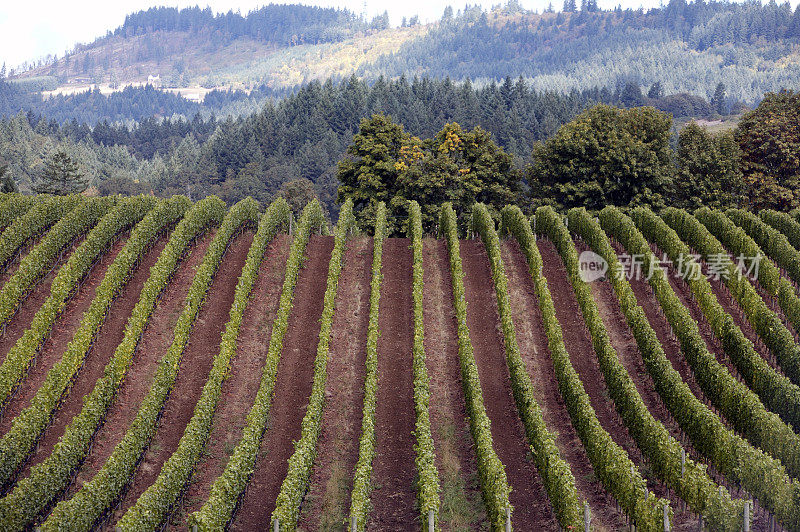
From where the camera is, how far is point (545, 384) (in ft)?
133

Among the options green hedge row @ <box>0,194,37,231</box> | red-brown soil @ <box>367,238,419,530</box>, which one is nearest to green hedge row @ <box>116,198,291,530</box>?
red-brown soil @ <box>367,238,419,530</box>

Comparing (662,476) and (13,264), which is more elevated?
(13,264)

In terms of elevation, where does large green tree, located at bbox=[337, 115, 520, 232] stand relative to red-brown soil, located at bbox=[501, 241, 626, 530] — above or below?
above

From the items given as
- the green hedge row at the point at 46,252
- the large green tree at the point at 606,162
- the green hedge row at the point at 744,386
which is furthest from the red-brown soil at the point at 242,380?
the large green tree at the point at 606,162

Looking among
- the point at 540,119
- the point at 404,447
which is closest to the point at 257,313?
the point at 404,447

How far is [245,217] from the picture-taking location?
5547 centimetres

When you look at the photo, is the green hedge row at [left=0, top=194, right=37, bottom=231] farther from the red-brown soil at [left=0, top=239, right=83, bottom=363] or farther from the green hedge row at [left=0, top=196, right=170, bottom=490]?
the green hedge row at [left=0, top=196, right=170, bottom=490]

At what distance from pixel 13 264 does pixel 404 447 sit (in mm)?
27872

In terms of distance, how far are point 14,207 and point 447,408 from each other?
33.0 m

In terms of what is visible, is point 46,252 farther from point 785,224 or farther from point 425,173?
point 785,224

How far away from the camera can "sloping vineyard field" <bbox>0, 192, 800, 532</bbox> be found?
31.1 metres

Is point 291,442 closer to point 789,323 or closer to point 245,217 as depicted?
point 245,217

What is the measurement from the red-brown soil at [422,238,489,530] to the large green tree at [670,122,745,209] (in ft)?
75.2

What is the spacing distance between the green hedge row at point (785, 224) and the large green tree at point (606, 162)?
8321 millimetres
